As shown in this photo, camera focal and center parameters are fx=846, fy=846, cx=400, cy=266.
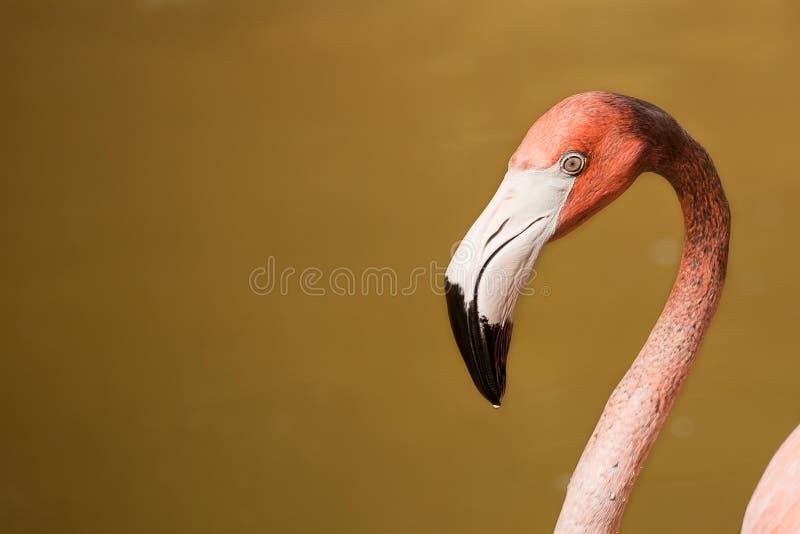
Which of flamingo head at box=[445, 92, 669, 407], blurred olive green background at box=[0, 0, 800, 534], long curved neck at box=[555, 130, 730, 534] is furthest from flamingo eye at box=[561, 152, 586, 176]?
blurred olive green background at box=[0, 0, 800, 534]

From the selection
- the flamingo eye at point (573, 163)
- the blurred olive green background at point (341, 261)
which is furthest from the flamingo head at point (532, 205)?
the blurred olive green background at point (341, 261)

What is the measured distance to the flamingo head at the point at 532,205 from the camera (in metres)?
1.05

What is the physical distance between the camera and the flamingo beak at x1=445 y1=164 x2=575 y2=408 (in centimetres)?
104

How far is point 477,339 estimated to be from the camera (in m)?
1.05

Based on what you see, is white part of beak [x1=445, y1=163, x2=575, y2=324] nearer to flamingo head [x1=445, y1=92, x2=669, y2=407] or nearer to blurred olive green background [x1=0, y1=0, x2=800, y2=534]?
flamingo head [x1=445, y1=92, x2=669, y2=407]

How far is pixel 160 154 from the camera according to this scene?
7.40ft

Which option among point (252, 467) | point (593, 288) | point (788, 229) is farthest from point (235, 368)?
point (788, 229)

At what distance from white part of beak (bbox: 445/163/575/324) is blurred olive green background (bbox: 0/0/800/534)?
3.63 ft

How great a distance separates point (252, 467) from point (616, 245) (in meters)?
1.16

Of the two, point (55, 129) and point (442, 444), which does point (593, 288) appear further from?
point (55, 129)

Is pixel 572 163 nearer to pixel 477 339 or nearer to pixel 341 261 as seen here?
pixel 477 339

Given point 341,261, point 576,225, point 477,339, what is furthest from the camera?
point 341,261

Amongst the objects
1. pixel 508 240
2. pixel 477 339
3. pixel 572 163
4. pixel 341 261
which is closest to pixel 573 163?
pixel 572 163

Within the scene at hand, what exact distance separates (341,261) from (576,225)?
117cm
